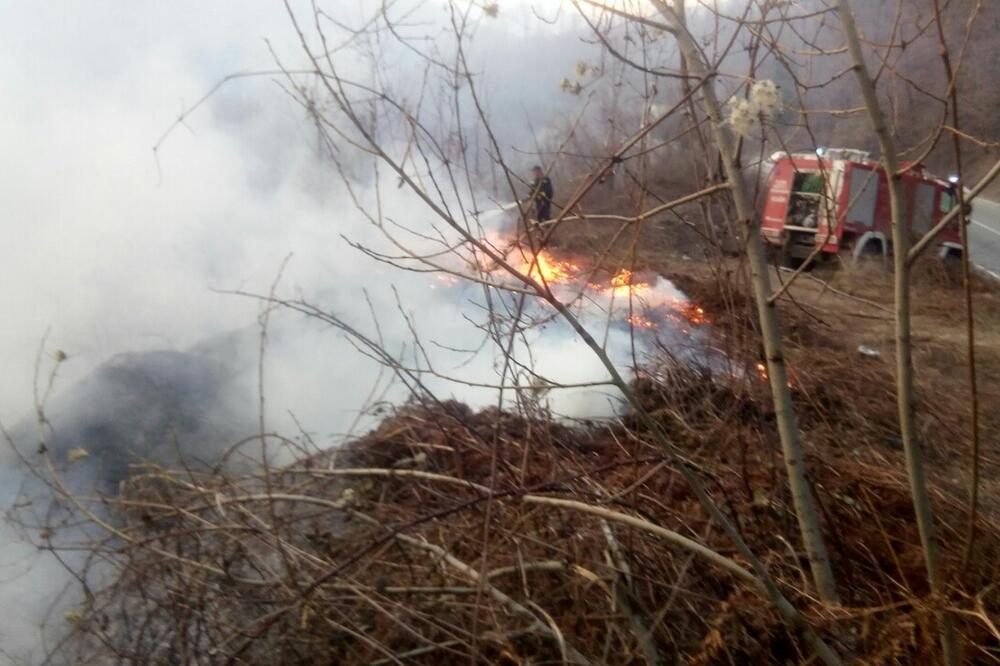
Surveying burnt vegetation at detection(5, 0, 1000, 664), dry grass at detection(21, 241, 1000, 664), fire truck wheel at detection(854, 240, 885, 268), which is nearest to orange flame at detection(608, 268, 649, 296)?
burnt vegetation at detection(5, 0, 1000, 664)

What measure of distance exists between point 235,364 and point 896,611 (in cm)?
506

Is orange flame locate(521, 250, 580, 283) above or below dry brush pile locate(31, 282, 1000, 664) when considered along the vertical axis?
above

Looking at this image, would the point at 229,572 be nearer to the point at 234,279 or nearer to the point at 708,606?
the point at 708,606

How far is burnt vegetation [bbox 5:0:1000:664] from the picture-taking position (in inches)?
96.3

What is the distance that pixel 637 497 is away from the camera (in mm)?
3424

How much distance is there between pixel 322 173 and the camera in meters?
9.06

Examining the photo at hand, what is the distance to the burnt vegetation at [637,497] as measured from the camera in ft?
8.02

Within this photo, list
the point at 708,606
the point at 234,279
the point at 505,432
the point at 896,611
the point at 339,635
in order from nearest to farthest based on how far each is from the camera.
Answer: the point at 896,611 < the point at 708,606 < the point at 339,635 < the point at 505,432 < the point at 234,279

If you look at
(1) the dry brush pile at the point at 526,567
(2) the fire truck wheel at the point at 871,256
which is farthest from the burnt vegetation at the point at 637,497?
(2) the fire truck wheel at the point at 871,256

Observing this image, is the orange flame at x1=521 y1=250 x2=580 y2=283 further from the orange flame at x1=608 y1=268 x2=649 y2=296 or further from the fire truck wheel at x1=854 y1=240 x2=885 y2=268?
the fire truck wheel at x1=854 y1=240 x2=885 y2=268

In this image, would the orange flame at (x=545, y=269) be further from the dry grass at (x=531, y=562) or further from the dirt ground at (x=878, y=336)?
the dry grass at (x=531, y=562)

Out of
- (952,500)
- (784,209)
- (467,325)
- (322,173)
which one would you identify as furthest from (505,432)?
(784,209)

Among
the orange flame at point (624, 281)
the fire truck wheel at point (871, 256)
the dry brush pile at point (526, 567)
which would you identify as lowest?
the dry brush pile at point (526, 567)

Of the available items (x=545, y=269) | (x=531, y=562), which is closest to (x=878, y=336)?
(x=545, y=269)
